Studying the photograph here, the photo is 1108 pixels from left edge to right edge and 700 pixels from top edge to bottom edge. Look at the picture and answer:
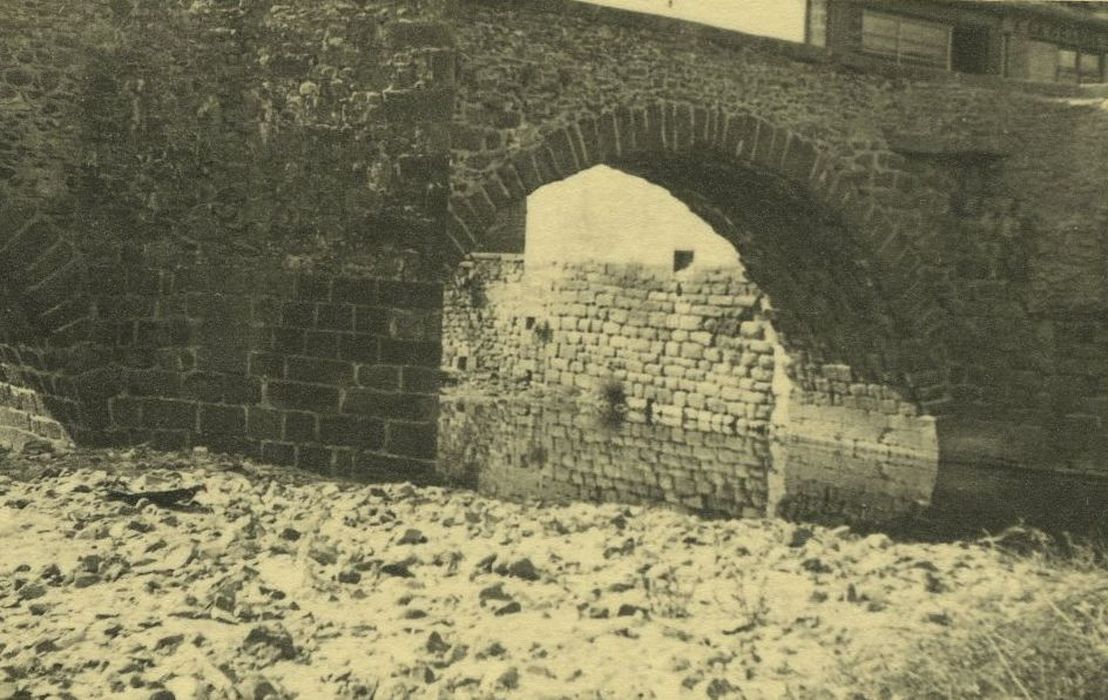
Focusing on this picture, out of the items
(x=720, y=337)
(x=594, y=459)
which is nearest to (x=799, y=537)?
(x=594, y=459)

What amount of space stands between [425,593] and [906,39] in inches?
468

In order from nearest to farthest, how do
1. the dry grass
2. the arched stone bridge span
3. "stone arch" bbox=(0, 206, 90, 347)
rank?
the dry grass < "stone arch" bbox=(0, 206, 90, 347) < the arched stone bridge span

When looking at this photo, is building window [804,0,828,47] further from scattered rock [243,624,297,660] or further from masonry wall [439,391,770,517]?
scattered rock [243,624,297,660]

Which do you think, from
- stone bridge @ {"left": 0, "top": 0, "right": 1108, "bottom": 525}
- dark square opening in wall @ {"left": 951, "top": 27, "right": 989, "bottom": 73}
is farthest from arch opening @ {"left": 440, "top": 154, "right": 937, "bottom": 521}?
dark square opening in wall @ {"left": 951, "top": 27, "right": 989, "bottom": 73}

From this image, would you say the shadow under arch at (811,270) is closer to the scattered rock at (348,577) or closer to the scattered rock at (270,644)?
the scattered rock at (348,577)

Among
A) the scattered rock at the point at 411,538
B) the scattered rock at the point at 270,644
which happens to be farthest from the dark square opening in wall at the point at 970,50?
the scattered rock at the point at 270,644

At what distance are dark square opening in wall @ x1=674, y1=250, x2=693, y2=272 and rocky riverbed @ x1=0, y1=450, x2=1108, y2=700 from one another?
6800 millimetres

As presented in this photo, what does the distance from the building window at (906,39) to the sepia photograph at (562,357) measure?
5 cm

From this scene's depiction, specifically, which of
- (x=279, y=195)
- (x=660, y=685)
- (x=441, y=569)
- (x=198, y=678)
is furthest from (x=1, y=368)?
(x=660, y=685)

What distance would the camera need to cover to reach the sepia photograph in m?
4.75

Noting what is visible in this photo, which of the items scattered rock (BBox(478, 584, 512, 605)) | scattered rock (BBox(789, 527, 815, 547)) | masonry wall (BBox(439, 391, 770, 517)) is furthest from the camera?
masonry wall (BBox(439, 391, 770, 517))

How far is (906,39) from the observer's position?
48.9ft

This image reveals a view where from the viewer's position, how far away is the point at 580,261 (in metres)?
15.3

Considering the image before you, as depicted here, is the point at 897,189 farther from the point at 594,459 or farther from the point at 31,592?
the point at 31,592
